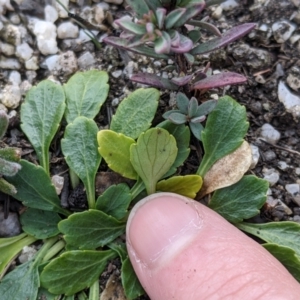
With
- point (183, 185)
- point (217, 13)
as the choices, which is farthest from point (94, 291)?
point (217, 13)

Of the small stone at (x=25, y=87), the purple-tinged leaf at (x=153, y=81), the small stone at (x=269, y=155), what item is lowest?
the small stone at (x=269, y=155)

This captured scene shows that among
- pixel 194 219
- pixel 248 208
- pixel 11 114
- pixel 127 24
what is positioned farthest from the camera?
pixel 11 114

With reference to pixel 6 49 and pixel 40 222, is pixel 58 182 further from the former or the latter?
pixel 6 49

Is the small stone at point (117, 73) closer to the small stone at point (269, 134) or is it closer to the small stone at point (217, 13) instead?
the small stone at point (217, 13)

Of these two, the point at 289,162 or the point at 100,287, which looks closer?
the point at 100,287

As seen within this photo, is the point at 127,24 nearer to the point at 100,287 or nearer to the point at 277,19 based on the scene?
the point at 277,19

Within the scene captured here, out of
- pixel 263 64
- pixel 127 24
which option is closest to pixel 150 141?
pixel 127 24

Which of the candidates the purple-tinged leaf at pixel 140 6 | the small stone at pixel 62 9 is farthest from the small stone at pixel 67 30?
the purple-tinged leaf at pixel 140 6
